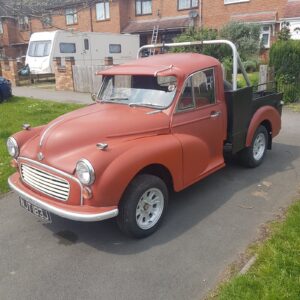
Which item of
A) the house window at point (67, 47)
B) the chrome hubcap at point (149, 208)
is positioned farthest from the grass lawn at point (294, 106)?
the house window at point (67, 47)

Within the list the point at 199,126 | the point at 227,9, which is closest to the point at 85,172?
Result: the point at 199,126

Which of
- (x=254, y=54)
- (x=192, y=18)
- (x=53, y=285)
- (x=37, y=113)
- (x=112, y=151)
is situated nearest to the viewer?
(x=53, y=285)

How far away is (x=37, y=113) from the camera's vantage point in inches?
443

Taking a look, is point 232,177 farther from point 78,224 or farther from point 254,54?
point 254,54

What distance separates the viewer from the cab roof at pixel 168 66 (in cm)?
443

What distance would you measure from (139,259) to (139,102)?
1.93 m

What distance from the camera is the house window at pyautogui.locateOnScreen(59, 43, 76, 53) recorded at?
2178cm

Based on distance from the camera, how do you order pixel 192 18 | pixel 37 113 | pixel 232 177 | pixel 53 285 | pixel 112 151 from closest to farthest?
pixel 53 285 < pixel 112 151 < pixel 232 177 < pixel 37 113 < pixel 192 18

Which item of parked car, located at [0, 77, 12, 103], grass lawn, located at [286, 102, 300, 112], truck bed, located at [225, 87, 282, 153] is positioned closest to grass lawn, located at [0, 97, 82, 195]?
parked car, located at [0, 77, 12, 103]

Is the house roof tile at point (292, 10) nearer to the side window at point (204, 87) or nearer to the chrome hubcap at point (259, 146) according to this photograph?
the chrome hubcap at point (259, 146)

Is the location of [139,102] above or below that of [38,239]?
above

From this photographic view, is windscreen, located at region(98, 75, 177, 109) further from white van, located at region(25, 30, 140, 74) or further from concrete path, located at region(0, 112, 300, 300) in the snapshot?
white van, located at region(25, 30, 140, 74)

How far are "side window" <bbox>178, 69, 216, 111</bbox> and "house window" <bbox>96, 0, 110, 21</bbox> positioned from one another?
28.5 metres

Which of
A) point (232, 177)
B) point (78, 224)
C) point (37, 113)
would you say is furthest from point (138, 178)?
point (37, 113)
